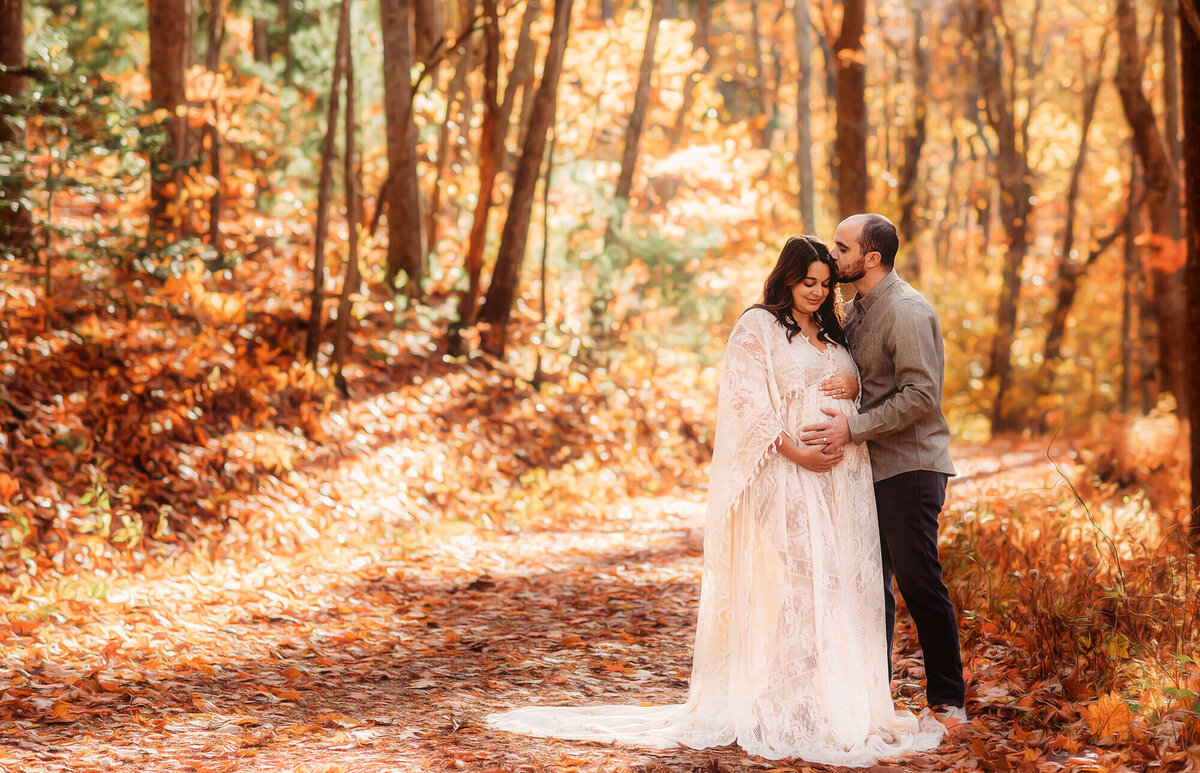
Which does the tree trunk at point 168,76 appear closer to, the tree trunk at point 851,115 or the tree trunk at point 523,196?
the tree trunk at point 523,196

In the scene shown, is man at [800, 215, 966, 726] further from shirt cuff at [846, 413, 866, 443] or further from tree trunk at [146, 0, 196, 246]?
tree trunk at [146, 0, 196, 246]

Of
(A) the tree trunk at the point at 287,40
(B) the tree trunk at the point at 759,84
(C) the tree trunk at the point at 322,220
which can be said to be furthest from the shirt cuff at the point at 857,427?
(B) the tree trunk at the point at 759,84

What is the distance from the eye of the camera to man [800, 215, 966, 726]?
433 cm

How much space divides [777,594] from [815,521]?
1.21 ft

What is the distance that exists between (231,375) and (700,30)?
1653 centimetres

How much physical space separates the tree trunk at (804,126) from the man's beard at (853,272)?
10.1 m

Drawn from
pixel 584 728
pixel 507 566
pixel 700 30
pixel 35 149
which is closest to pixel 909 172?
pixel 700 30

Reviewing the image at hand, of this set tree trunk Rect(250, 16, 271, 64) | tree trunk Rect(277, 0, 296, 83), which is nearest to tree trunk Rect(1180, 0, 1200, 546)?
tree trunk Rect(277, 0, 296, 83)

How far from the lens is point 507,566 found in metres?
8.30

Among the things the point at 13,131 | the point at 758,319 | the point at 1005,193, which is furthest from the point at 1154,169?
the point at 13,131

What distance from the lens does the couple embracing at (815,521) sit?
4258 mm

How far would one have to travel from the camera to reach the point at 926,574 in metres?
4.33

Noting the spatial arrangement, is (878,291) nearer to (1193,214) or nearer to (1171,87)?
(1193,214)

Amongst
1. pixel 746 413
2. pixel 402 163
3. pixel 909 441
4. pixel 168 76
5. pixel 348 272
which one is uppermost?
pixel 168 76
